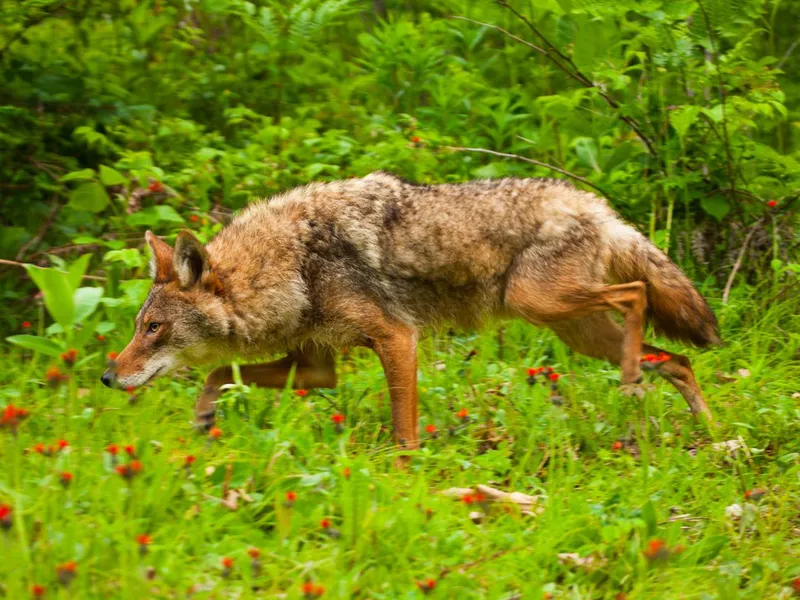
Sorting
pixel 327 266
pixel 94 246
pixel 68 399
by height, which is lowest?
pixel 94 246

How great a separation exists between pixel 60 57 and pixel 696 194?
16.9 feet

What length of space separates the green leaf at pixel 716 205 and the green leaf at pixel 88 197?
4391 mm

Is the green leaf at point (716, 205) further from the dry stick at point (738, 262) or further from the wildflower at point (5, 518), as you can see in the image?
the wildflower at point (5, 518)

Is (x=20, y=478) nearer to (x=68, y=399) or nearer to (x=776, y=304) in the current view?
(x=68, y=399)

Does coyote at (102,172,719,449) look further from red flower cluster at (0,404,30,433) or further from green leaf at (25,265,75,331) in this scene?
red flower cluster at (0,404,30,433)

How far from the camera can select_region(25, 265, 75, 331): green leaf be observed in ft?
15.9

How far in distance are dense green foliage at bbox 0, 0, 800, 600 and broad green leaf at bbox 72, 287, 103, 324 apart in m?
0.02

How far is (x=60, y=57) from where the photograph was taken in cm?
793

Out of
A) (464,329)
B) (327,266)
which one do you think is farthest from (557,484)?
(327,266)

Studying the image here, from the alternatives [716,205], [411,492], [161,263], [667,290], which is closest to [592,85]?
[716,205]

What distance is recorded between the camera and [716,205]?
7.04 m

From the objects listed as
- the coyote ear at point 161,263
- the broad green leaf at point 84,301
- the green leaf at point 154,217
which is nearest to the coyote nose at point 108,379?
the broad green leaf at point 84,301

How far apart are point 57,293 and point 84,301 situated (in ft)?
0.60

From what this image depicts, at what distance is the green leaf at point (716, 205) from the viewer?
7.01 m
